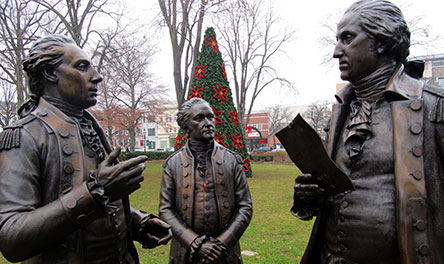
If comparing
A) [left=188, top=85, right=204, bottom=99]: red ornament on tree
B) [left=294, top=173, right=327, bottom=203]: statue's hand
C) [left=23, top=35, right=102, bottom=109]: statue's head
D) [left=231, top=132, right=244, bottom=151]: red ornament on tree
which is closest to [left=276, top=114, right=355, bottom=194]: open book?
[left=294, top=173, right=327, bottom=203]: statue's hand

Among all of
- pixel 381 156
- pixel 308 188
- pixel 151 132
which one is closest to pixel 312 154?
pixel 308 188

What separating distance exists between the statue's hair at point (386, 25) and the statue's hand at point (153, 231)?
6.34ft

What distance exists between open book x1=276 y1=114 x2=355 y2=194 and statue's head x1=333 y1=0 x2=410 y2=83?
612 mm

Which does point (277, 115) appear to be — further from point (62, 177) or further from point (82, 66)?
point (62, 177)

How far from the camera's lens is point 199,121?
11.2 ft

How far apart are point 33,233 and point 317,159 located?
1.60 m

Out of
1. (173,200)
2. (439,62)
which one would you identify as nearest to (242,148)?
(173,200)


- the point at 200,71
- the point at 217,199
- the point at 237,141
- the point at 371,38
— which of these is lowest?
the point at 217,199

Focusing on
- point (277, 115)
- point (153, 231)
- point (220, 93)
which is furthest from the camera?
point (277, 115)

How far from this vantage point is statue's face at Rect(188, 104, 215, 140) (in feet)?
11.1

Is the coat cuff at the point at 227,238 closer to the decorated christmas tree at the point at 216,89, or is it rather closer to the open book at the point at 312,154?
the open book at the point at 312,154

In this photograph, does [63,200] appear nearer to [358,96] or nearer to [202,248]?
[202,248]

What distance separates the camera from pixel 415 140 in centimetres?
185

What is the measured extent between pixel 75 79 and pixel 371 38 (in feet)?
6.34
